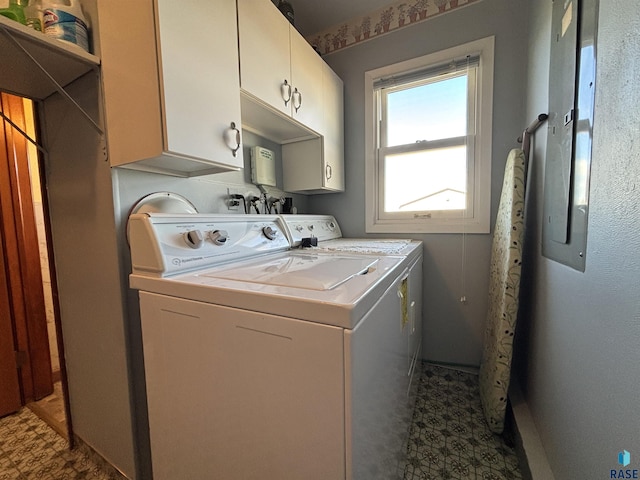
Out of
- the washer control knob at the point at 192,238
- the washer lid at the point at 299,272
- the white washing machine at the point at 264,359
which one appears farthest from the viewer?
the washer control knob at the point at 192,238

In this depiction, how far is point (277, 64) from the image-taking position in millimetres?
1403

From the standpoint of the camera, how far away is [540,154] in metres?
1.26

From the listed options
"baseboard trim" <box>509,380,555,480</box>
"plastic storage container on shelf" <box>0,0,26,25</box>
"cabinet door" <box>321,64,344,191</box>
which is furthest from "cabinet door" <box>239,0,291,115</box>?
"baseboard trim" <box>509,380,555,480</box>

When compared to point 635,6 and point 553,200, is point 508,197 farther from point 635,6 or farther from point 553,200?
point 635,6

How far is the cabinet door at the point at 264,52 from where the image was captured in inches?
47.1

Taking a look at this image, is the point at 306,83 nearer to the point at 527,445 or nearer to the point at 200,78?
the point at 200,78

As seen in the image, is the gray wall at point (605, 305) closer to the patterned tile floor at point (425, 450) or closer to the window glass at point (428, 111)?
the patterned tile floor at point (425, 450)

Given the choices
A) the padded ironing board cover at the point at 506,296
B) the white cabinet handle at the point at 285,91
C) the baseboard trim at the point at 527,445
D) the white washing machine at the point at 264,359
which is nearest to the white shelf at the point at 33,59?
the white washing machine at the point at 264,359

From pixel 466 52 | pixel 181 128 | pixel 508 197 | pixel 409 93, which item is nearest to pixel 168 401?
pixel 181 128

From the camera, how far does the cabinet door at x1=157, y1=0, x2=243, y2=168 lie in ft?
2.86

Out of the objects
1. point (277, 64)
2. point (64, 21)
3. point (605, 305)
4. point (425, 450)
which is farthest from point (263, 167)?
point (425, 450)

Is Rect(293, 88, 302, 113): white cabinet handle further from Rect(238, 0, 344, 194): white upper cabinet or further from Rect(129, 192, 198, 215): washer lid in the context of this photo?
Rect(129, 192, 198, 215): washer lid

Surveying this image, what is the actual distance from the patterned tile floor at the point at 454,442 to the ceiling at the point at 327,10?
2805 mm

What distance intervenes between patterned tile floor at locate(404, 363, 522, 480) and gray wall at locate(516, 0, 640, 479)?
0.28 m
